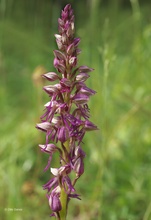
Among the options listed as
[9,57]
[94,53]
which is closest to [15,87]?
[9,57]

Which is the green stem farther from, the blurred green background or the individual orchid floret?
the blurred green background

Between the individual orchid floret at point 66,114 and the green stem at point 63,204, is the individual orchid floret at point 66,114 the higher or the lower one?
the higher one

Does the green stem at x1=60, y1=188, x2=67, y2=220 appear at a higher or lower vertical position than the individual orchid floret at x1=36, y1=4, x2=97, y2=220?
lower

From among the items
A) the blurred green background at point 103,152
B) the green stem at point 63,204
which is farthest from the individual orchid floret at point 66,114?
the blurred green background at point 103,152

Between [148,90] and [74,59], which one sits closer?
[74,59]

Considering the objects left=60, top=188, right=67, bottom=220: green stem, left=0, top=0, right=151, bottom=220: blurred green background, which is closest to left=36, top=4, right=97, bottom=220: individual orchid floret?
left=60, top=188, right=67, bottom=220: green stem

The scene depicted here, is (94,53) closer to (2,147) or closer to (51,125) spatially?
(2,147)

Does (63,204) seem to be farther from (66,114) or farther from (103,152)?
(103,152)

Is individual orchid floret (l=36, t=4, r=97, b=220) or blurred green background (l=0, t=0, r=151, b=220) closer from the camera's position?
individual orchid floret (l=36, t=4, r=97, b=220)

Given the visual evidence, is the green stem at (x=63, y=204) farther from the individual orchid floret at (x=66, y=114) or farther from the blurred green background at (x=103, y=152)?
the blurred green background at (x=103, y=152)

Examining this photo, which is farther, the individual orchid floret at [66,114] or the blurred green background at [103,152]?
the blurred green background at [103,152]

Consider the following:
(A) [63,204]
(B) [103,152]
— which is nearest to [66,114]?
(A) [63,204]
